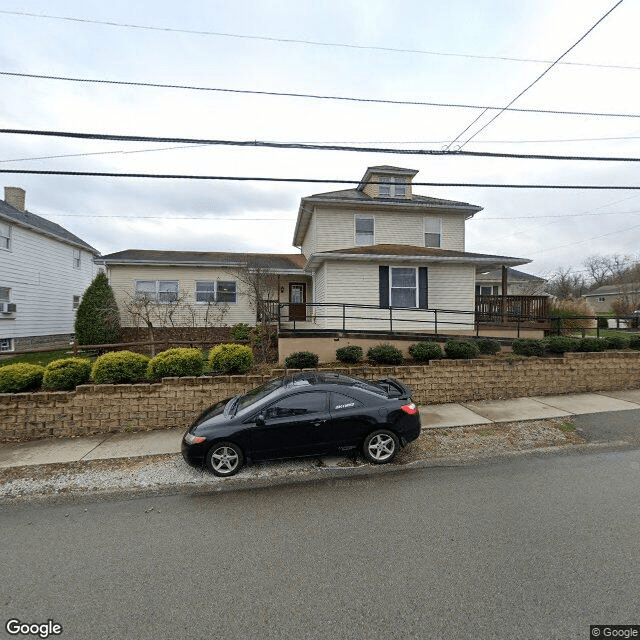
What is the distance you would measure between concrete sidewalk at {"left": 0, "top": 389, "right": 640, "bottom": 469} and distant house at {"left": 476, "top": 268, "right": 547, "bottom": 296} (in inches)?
692

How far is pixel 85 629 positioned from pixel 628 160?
11.0 m

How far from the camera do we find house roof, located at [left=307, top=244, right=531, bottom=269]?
11852mm

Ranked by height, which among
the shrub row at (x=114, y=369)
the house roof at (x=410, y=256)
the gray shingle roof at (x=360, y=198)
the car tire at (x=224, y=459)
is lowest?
the car tire at (x=224, y=459)

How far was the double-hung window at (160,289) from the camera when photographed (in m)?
16.5

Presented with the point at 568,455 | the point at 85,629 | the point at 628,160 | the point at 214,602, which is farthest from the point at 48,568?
the point at 628,160

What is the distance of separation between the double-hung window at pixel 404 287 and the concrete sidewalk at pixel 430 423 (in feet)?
16.7

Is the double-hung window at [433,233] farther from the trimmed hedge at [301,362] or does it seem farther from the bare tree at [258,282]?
the trimmed hedge at [301,362]

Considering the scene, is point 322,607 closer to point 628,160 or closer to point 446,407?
point 446,407

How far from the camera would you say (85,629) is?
240 centimetres

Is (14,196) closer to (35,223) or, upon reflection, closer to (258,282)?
(35,223)

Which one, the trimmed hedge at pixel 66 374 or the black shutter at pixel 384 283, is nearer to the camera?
the trimmed hedge at pixel 66 374

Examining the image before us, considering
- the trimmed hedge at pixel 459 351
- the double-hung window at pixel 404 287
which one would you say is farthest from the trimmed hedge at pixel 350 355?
the double-hung window at pixel 404 287

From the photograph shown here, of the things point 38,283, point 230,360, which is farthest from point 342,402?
point 38,283

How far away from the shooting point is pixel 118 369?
7.22m
